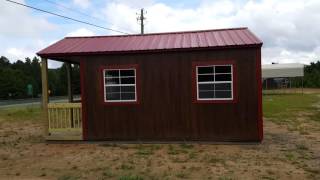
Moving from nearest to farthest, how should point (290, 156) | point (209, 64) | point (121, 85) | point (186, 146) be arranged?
point (290, 156) < point (186, 146) < point (209, 64) < point (121, 85)

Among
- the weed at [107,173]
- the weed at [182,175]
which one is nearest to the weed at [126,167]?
the weed at [107,173]

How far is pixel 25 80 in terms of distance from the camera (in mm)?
55094

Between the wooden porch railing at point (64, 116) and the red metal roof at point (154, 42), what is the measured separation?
1.52m

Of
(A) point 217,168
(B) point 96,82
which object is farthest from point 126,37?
(A) point 217,168

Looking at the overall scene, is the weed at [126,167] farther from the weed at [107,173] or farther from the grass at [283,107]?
the grass at [283,107]

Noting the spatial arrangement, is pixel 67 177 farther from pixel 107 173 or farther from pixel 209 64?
pixel 209 64

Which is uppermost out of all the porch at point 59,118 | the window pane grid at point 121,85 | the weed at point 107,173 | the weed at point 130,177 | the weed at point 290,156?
the window pane grid at point 121,85

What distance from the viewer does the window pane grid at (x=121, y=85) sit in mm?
12078

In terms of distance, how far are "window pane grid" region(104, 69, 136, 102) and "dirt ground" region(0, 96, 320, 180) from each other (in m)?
1.37

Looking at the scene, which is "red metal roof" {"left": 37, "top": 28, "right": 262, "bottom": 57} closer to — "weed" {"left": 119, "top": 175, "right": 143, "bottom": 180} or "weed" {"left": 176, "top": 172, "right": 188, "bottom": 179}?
"weed" {"left": 176, "top": 172, "right": 188, "bottom": 179}

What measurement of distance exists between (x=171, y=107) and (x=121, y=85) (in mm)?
1537

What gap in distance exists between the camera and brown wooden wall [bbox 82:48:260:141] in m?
11.5

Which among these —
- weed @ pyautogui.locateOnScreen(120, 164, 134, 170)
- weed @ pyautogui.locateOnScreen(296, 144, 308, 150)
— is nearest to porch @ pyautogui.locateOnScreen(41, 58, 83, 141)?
weed @ pyautogui.locateOnScreen(120, 164, 134, 170)

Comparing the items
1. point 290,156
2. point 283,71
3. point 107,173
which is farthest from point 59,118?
point 283,71
